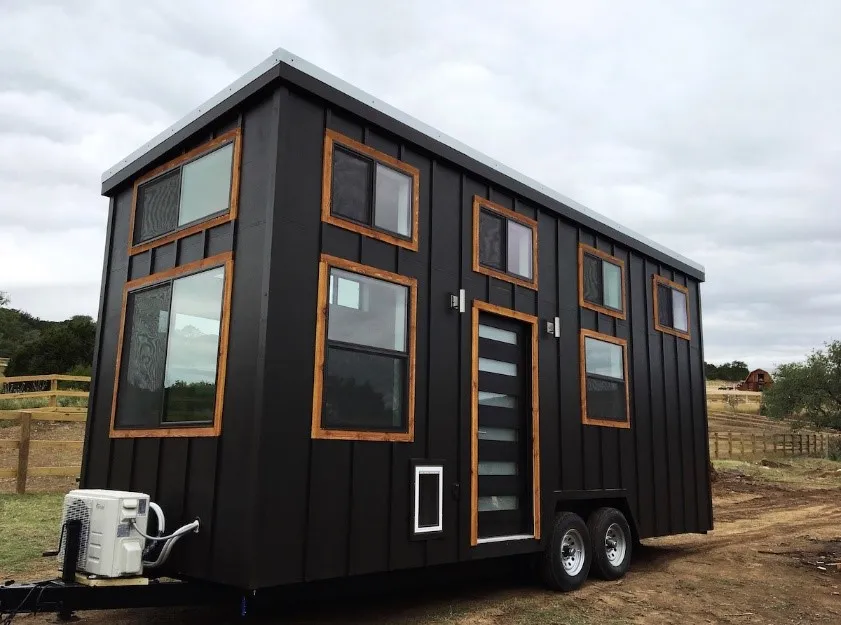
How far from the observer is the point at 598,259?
9.16 metres

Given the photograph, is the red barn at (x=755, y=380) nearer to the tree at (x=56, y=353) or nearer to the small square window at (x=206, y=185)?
the tree at (x=56, y=353)

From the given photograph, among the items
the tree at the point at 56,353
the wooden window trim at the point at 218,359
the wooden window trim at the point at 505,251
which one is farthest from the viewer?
the tree at the point at 56,353

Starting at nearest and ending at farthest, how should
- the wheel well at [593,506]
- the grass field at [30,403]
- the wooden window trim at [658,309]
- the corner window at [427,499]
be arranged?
1. the corner window at [427,499]
2. the wheel well at [593,506]
3. the wooden window trim at [658,309]
4. the grass field at [30,403]

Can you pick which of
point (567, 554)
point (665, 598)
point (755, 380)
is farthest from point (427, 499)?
point (755, 380)

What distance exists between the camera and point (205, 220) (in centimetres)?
611

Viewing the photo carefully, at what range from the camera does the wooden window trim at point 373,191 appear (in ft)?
19.3

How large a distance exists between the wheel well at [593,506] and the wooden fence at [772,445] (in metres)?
22.6

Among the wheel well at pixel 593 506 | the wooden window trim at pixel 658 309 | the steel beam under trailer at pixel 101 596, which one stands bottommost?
the steel beam under trailer at pixel 101 596

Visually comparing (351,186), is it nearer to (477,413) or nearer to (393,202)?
(393,202)

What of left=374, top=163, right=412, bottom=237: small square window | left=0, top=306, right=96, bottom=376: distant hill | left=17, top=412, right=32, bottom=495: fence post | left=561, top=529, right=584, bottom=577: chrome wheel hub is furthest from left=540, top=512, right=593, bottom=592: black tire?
left=0, top=306, right=96, bottom=376: distant hill

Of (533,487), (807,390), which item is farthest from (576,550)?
(807,390)

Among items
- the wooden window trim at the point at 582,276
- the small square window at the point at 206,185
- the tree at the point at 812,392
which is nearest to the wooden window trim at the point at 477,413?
the wooden window trim at the point at 582,276

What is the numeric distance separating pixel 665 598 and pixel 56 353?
3197 centimetres

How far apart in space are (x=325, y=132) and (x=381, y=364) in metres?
1.97
